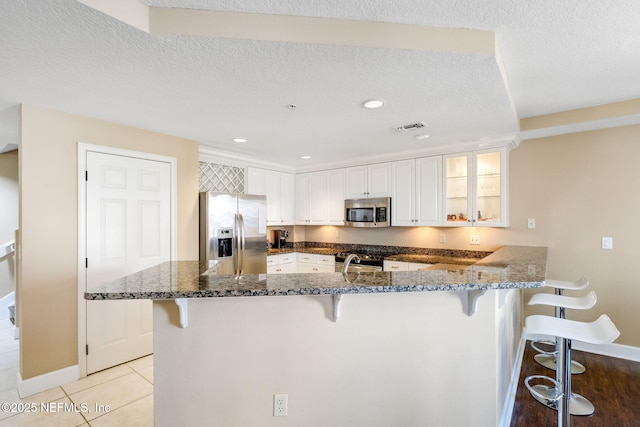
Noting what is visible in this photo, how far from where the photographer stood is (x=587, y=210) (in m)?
3.21

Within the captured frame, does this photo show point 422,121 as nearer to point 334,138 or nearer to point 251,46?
point 334,138

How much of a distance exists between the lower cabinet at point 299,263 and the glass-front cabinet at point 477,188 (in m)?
1.84

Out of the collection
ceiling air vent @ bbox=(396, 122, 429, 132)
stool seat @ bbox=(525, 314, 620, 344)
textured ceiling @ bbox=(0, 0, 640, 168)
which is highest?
textured ceiling @ bbox=(0, 0, 640, 168)

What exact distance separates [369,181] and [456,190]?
121cm

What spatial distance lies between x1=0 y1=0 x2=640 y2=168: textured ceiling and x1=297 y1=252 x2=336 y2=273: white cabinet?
7.43 ft

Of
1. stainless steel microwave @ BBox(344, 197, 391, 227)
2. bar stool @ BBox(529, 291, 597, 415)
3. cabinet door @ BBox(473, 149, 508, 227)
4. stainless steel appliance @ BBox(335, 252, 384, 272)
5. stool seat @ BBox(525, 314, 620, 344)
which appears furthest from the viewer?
stainless steel microwave @ BBox(344, 197, 391, 227)

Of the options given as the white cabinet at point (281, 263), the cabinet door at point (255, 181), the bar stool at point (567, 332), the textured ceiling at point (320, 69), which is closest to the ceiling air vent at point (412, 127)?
the textured ceiling at point (320, 69)

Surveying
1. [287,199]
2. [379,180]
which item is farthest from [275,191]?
[379,180]

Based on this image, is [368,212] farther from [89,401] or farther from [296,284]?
[89,401]

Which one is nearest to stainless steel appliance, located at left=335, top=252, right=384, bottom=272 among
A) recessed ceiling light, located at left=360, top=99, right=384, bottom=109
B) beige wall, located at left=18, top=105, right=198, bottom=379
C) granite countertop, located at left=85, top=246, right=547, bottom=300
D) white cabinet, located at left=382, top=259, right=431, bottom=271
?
white cabinet, located at left=382, top=259, right=431, bottom=271

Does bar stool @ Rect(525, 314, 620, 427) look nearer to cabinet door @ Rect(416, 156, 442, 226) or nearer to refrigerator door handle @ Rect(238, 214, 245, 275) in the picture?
cabinet door @ Rect(416, 156, 442, 226)

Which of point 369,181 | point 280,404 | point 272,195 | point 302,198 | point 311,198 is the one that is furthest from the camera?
point 302,198

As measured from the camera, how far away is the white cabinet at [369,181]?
14.3 ft

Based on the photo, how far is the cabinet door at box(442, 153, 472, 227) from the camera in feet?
12.5
